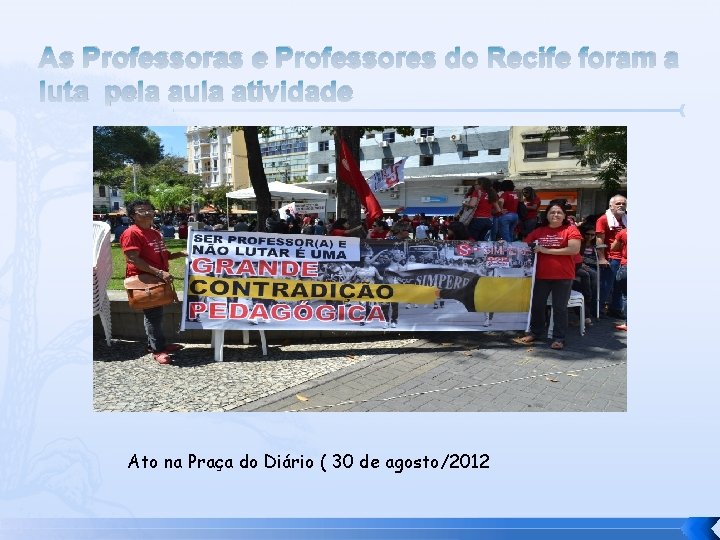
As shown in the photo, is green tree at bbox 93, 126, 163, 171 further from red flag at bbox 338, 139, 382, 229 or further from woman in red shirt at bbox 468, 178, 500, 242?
woman in red shirt at bbox 468, 178, 500, 242

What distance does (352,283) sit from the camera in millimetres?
5070

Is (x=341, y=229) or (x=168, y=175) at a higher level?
(x=168, y=175)

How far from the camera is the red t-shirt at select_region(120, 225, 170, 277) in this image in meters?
4.57

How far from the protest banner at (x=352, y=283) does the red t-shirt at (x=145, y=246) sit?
304 millimetres

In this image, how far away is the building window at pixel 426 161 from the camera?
1339 inches

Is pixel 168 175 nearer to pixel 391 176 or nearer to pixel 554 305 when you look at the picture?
pixel 391 176

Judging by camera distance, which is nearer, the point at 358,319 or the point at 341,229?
the point at 358,319

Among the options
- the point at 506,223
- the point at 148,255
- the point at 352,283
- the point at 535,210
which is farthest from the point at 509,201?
the point at 148,255

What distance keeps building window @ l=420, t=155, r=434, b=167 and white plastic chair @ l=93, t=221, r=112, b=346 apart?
30.7 m

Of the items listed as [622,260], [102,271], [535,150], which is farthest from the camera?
[535,150]

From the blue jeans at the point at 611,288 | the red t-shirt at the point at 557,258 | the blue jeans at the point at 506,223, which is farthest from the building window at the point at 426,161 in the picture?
the red t-shirt at the point at 557,258

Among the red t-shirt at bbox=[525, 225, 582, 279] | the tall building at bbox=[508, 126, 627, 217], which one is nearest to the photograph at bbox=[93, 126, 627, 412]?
the red t-shirt at bbox=[525, 225, 582, 279]

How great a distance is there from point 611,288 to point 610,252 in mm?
582

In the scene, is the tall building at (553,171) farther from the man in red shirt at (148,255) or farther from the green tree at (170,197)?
the green tree at (170,197)
